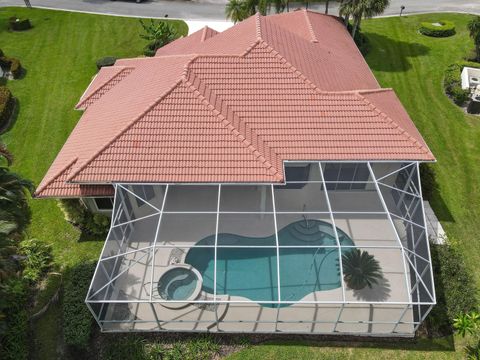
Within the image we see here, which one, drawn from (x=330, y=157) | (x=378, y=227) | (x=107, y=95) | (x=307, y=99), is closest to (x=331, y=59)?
(x=307, y=99)

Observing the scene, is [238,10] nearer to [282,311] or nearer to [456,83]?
[456,83]

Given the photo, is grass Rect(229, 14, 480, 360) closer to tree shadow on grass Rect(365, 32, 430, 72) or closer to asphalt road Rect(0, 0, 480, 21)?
tree shadow on grass Rect(365, 32, 430, 72)

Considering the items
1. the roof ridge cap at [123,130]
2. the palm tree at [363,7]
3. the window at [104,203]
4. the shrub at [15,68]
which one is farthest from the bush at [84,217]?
the palm tree at [363,7]

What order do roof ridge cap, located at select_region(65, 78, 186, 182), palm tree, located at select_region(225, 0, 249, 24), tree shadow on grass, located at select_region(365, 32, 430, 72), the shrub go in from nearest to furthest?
roof ridge cap, located at select_region(65, 78, 186, 182) < the shrub < palm tree, located at select_region(225, 0, 249, 24) < tree shadow on grass, located at select_region(365, 32, 430, 72)

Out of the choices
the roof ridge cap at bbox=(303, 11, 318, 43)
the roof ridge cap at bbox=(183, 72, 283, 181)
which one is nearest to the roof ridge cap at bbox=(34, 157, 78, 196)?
the roof ridge cap at bbox=(183, 72, 283, 181)

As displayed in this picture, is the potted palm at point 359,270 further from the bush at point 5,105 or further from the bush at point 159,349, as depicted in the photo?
the bush at point 5,105

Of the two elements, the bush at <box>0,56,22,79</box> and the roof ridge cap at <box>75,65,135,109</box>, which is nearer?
the roof ridge cap at <box>75,65,135,109</box>

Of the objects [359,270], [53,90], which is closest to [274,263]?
[359,270]

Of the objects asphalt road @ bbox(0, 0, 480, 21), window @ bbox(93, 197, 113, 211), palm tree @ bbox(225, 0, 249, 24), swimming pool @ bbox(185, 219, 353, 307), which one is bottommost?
swimming pool @ bbox(185, 219, 353, 307)
